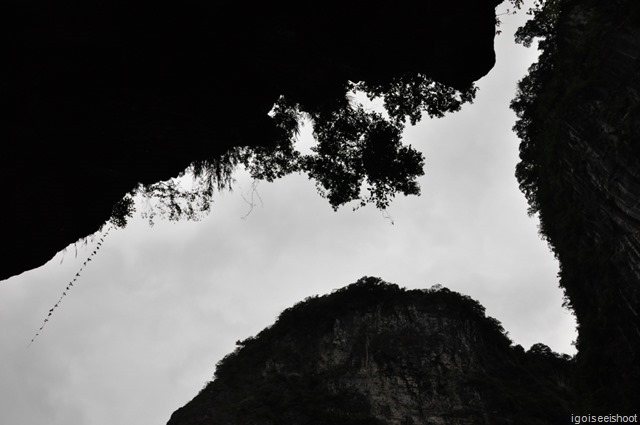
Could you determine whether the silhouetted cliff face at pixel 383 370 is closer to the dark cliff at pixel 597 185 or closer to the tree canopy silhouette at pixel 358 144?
the dark cliff at pixel 597 185

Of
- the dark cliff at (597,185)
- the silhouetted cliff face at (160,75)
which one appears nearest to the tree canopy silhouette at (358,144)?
the silhouetted cliff face at (160,75)

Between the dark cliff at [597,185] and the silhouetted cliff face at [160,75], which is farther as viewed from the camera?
the dark cliff at [597,185]

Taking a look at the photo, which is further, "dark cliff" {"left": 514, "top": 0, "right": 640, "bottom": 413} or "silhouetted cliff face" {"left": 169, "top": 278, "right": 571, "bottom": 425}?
"silhouetted cliff face" {"left": 169, "top": 278, "right": 571, "bottom": 425}

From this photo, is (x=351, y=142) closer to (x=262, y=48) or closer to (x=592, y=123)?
(x=262, y=48)

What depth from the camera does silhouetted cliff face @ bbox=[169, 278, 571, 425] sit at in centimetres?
4431

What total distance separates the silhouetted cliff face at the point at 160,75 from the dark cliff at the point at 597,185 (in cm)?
1532

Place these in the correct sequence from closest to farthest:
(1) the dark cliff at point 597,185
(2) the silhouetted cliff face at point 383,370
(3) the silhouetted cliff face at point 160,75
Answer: (3) the silhouetted cliff face at point 160,75, (1) the dark cliff at point 597,185, (2) the silhouetted cliff face at point 383,370

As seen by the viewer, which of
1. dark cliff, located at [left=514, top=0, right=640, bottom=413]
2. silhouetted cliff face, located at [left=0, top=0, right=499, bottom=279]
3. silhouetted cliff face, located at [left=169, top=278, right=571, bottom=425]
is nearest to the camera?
silhouetted cliff face, located at [left=0, top=0, right=499, bottom=279]

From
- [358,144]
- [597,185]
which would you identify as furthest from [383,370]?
[358,144]

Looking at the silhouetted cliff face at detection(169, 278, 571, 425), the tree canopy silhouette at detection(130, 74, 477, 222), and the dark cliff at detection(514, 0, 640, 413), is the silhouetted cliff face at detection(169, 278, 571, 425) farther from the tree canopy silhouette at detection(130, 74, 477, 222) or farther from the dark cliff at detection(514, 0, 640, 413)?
the tree canopy silhouette at detection(130, 74, 477, 222)

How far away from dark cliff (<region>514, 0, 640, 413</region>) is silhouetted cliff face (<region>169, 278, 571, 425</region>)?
25.0 m

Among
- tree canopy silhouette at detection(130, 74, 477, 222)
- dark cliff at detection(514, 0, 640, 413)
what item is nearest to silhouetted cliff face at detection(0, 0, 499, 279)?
tree canopy silhouette at detection(130, 74, 477, 222)

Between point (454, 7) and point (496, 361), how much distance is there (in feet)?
173

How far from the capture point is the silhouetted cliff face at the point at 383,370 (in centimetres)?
4431
